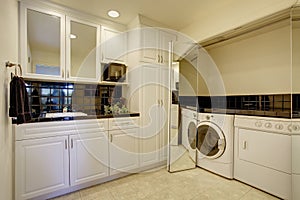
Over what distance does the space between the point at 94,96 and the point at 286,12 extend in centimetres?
260

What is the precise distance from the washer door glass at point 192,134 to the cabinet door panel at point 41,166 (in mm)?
1912

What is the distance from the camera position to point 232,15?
80.4 inches

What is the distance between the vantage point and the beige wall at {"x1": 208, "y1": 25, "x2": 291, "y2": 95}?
2.35 m

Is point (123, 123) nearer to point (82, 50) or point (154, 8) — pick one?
point (82, 50)

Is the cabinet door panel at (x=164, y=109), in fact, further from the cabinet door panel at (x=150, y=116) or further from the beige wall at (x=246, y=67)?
the beige wall at (x=246, y=67)

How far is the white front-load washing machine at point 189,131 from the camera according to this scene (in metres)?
2.84

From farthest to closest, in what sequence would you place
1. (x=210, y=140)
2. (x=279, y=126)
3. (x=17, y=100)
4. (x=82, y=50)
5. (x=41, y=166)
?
(x=210, y=140), (x=82, y=50), (x=279, y=126), (x=41, y=166), (x=17, y=100)

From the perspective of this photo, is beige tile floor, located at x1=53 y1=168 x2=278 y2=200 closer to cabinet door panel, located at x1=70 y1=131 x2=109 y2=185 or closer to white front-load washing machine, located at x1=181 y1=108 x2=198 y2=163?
cabinet door panel, located at x1=70 y1=131 x2=109 y2=185

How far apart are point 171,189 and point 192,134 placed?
3.46 feet

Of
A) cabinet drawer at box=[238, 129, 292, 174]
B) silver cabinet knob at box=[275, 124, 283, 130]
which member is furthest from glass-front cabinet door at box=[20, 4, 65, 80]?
silver cabinet knob at box=[275, 124, 283, 130]

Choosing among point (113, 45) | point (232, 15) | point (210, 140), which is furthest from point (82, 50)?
point (210, 140)

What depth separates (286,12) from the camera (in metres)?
1.69

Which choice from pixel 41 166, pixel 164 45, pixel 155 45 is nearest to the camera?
pixel 41 166

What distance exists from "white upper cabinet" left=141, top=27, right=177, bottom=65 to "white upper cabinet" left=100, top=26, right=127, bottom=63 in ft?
1.16
